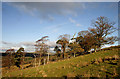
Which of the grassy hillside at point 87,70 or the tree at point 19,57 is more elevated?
the grassy hillside at point 87,70

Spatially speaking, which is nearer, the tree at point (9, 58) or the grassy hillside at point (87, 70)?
the grassy hillside at point (87, 70)

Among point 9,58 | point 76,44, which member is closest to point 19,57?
point 9,58

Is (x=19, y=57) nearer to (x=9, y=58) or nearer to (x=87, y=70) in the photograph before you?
(x=9, y=58)

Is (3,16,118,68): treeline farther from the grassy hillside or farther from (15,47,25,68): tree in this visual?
the grassy hillside

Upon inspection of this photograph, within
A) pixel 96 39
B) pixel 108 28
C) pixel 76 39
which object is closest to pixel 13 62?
pixel 76 39

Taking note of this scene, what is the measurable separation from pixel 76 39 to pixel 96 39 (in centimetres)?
1881

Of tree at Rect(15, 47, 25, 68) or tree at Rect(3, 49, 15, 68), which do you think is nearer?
tree at Rect(3, 49, 15, 68)

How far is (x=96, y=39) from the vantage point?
26.8m

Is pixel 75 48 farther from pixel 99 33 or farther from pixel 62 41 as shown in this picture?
pixel 99 33

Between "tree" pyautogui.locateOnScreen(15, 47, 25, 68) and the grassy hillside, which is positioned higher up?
the grassy hillside

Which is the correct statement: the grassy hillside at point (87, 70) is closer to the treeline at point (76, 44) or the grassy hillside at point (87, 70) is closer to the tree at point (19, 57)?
the treeline at point (76, 44)

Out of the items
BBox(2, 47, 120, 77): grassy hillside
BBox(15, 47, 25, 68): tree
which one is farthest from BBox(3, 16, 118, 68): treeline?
BBox(2, 47, 120, 77): grassy hillside

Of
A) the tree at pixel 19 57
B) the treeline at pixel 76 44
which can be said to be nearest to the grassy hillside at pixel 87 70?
the treeline at pixel 76 44

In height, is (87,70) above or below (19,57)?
above
